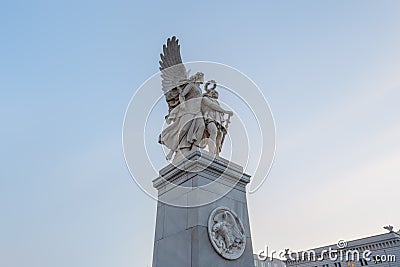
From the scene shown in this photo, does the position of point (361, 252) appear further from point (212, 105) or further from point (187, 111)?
point (187, 111)

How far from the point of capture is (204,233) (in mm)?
7410

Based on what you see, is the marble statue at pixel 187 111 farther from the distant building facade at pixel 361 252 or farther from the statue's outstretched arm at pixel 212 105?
the distant building facade at pixel 361 252

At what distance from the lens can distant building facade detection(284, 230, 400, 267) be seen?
38219 mm

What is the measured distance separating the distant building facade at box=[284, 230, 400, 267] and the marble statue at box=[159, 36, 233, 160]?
3228 centimetres

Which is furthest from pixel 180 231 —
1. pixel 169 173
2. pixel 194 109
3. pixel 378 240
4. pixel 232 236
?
pixel 378 240

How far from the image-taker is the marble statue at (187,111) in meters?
9.84

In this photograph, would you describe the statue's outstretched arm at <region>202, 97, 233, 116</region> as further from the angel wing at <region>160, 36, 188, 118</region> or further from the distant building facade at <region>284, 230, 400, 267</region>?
the distant building facade at <region>284, 230, 400, 267</region>

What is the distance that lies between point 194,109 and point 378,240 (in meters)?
39.8

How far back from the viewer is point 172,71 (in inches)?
457

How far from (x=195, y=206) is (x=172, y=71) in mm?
5705

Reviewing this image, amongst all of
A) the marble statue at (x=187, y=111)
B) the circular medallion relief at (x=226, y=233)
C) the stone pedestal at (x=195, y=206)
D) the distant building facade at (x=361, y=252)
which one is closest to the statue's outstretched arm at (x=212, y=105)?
the marble statue at (x=187, y=111)

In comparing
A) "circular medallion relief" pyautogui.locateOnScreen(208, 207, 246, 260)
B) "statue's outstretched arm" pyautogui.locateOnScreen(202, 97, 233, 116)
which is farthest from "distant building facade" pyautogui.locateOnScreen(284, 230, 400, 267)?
"circular medallion relief" pyautogui.locateOnScreen(208, 207, 246, 260)

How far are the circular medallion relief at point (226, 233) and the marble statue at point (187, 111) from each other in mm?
2172

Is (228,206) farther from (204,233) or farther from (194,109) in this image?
(194,109)
